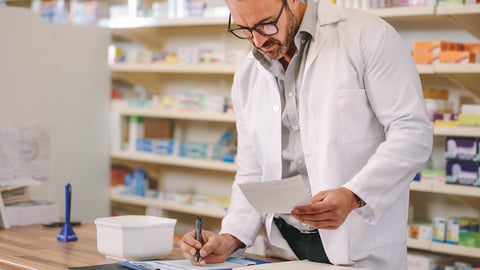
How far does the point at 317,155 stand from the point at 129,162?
3.84 m

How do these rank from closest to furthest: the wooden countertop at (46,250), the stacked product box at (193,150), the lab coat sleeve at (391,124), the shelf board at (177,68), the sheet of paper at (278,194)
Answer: the sheet of paper at (278,194) < the lab coat sleeve at (391,124) < the wooden countertop at (46,250) < the shelf board at (177,68) < the stacked product box at (193,150)

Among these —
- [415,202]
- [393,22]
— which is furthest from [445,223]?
[393,22]

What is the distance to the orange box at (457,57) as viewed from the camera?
4.05m

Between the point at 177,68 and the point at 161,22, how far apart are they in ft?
1.18

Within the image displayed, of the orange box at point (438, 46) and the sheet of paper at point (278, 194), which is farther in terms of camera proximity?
the orange box at point (438, 46)

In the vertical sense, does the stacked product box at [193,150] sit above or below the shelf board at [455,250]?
above

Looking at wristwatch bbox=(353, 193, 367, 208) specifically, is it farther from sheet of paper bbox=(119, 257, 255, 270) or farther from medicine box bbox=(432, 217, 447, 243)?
medicine box bbox=(432, 217, 447, 243)

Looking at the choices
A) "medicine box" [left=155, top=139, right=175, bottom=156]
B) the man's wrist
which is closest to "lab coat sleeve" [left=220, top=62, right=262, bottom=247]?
the man's wrist

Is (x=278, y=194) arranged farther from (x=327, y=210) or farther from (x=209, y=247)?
(x=209, y=247)

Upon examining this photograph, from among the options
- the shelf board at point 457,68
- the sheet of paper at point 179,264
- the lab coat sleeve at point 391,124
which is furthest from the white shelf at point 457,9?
the sheet of paper at point 179,264

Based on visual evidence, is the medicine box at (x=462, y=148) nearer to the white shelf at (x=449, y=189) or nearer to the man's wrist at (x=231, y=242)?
the white shelf at (x=449, y=189)

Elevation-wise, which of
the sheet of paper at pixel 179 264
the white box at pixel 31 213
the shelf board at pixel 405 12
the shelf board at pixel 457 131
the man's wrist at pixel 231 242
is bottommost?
the white box at pixel 31 213

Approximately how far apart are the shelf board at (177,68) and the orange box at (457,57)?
4.62 ft

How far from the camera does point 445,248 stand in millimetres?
4141
